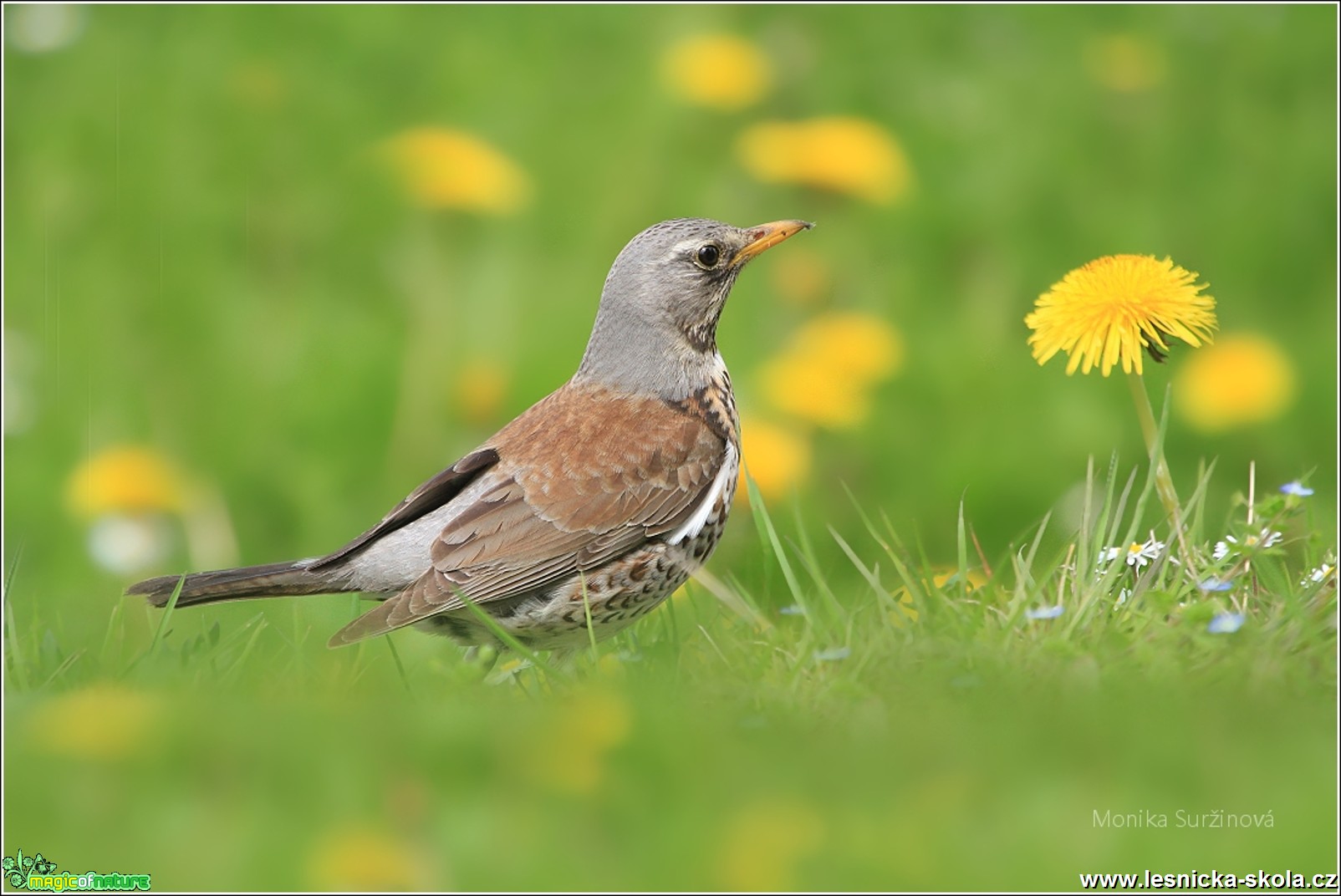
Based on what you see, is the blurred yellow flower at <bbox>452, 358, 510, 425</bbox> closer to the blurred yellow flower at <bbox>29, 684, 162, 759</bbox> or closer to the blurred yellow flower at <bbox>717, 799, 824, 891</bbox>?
the blurred yellow flower at <bbox>29, 684, 162, 759</bbox>

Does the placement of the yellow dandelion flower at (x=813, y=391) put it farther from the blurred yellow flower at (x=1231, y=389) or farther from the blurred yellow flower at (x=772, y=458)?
the blurred yellow flower at (x=1231, y=389)

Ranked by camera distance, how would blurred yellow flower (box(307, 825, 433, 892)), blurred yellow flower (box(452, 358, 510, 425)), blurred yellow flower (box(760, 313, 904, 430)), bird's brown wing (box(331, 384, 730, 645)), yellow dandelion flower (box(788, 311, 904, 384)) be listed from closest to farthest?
blurred yellow flower (box(307, 825, 433, 892)) < bird's brown wing (box(331, 384, 730, 645)) < blurred yellow flower (box(760, 313, 904, 430)) < blurred yellow flower (box(452, 358, 510, 425)) < yellow dandelion flower (box(788, 311, 904, 384))

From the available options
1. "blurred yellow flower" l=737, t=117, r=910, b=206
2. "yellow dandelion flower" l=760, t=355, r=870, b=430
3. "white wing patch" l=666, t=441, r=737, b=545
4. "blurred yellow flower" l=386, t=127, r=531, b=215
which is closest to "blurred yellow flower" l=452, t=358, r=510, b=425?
"blurred yellow flower" l=386, t=127, r=531, b=215

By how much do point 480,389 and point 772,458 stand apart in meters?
1.89

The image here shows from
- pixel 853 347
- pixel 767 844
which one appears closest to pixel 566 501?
pixel 767 844

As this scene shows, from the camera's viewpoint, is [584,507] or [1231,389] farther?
[1231,389]

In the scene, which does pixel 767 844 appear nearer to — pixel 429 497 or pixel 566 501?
pixel 566 501

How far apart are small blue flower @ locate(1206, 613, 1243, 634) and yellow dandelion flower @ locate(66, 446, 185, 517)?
A: 5834mm

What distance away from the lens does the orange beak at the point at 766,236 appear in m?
6.53

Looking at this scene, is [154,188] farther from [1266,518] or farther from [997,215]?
[1266,518]

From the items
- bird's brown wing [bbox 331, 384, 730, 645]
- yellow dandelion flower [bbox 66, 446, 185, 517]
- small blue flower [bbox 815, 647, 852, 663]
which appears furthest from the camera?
yellow dandelion flower [bbox 66, 446, 185, 517]

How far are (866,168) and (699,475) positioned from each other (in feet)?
13.9

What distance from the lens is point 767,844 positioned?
13.4ft

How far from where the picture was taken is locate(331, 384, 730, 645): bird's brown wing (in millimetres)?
5621
